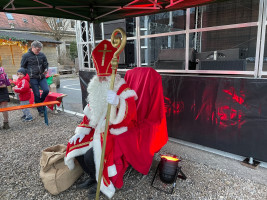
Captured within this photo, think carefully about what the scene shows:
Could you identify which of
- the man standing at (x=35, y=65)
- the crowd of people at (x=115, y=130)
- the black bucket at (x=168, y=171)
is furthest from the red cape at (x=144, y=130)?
the man standing at (x=35, y=65)

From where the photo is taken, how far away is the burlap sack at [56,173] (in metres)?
Result: 2.19

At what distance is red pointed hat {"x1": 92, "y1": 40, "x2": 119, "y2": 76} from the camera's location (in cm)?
192

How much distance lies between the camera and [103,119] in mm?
2049

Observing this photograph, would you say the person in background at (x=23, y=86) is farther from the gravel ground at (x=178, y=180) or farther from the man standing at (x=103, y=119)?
the man standing at (x=103, y=119)

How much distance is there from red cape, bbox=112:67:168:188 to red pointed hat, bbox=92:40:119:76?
46 cm

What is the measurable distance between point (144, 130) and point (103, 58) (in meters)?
0.86

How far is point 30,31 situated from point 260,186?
21126mm

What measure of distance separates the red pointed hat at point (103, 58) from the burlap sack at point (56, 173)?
1162 mm

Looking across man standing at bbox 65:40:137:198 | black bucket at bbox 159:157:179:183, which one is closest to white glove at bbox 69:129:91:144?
man standing at bbox 65:40:137:198

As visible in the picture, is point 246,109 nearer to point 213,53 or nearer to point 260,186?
point 260,186

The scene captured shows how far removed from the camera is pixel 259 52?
247 centimetres

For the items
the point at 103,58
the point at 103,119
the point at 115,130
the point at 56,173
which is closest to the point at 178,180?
the point at 115,130

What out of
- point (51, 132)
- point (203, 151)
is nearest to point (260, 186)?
point (203, 151)

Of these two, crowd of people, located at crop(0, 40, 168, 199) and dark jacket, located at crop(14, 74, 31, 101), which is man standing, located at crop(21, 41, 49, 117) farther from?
crowd of people, located at crop(0, 40, 168, 199)
